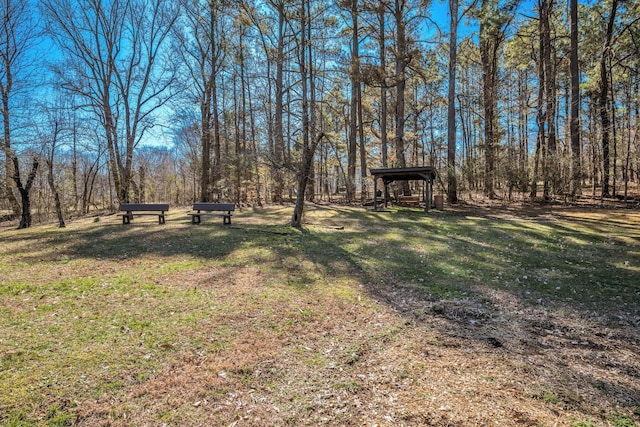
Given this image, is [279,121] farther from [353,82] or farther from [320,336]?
[320,336]

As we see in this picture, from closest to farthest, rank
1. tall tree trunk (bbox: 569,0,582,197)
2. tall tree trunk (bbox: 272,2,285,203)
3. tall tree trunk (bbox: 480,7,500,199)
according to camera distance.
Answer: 1. tall tree trunk (bbox: 272,2,285,203)
2. tall tree trunk (bbox: 569,0,582,197)
3. tall tree trunk (bbox: 480,7,500,199)

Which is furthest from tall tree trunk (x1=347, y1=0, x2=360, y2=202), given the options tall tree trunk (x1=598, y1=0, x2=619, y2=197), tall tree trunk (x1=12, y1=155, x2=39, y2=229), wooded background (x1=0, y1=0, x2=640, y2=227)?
tall tree trunk (x1=12, y1=155, x2=39, y2=229)

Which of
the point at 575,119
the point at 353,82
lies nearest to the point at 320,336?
the point at 353,82

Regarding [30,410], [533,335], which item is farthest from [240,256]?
[533,335]

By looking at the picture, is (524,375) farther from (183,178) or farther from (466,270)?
(183,178)

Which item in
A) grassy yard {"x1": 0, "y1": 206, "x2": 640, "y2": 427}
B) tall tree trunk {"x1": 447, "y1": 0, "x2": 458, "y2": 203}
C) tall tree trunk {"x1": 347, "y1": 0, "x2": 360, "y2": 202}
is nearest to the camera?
grassy yard {"x1": 0, "y1": 206, "x2": 640, "y2": 427}

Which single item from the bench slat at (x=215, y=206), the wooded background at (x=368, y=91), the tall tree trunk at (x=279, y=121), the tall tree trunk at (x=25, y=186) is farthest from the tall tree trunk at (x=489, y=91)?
the tall tree trunk at (x=25, y=186)

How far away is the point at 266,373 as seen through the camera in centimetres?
290

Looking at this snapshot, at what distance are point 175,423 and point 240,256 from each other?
464 centimetres

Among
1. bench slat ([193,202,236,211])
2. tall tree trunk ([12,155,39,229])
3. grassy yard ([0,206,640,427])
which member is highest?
tall tree trunk ([12,155,39,229])

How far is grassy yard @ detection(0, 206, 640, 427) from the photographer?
95.8 inches

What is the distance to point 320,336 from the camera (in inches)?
142

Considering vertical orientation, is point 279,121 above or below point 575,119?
above

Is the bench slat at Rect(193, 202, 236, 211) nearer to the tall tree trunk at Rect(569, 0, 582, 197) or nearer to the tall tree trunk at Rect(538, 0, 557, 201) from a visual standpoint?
the tall tree trunk at Rect(538, 0, 557, 201)
